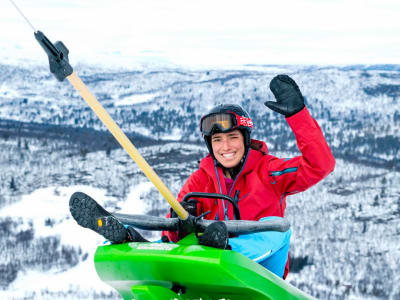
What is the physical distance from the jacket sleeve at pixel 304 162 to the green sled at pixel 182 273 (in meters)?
1.04

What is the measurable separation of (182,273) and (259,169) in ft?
5.56

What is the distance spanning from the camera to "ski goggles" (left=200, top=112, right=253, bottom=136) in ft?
14.1

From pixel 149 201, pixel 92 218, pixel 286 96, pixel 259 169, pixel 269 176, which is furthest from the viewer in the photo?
pixel 149 201

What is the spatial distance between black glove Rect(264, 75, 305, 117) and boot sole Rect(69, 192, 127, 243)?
4.75 feet

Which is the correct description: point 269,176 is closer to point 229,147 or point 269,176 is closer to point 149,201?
point 229,147

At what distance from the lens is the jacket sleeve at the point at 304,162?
12.2 feet

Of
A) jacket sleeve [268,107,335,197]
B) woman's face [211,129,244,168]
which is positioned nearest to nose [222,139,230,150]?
woman's face [211,129,244,168]

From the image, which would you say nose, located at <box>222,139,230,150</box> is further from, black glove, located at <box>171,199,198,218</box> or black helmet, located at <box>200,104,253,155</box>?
black glove, located at <box>171,199,198,218</box>

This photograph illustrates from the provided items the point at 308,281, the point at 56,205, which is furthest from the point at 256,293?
the point at 56,205

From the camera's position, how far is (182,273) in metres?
2.86

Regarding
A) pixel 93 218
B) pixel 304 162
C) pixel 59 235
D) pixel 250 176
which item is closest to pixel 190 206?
pixel 250 176

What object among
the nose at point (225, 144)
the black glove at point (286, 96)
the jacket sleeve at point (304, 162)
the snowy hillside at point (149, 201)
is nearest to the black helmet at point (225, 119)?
the nose at point (225, 144)

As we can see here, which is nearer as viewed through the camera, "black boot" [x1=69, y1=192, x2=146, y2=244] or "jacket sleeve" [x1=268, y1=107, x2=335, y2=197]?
"black boot" [x1=69, y1=192, x2=146, y2=244]

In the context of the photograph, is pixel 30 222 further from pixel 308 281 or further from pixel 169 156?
pixel 308 281
